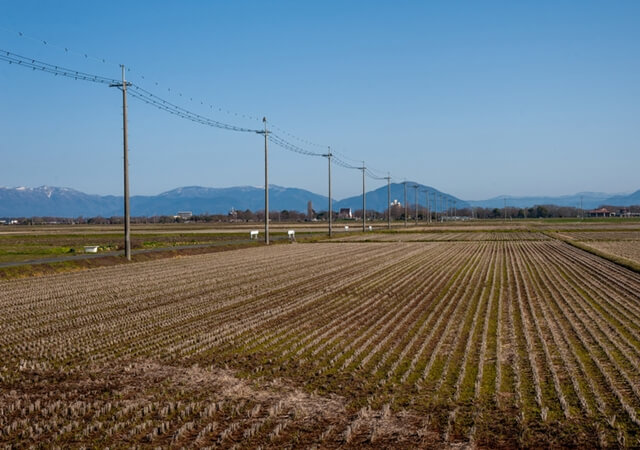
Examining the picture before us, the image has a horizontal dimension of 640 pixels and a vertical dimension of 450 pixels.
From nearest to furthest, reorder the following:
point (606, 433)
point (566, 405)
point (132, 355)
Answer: point (606, 433) → point (566, 405) → point (132, 355)

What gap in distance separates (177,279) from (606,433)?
76.2 ft

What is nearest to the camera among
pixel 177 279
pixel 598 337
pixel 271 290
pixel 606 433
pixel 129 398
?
pixel 606 433

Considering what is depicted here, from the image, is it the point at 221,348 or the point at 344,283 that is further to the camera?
the point at 344,283

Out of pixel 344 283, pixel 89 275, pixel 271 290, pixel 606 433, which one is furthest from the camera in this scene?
pixel 89 275

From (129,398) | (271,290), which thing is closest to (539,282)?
(271,290)

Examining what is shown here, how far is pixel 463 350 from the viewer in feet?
46.3

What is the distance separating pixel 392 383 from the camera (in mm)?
11461

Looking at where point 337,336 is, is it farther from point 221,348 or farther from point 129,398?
point 129,398

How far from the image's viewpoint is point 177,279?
29.8 meters

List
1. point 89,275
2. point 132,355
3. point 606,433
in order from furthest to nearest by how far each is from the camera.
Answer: point 89,275 → point 132,355 → point 606,433

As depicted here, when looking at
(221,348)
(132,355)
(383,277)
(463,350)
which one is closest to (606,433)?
(463,350)

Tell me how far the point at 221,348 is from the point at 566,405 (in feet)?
24.5

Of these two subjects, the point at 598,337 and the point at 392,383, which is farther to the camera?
the point at 598,337

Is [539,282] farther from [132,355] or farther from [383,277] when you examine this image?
[132,355]
